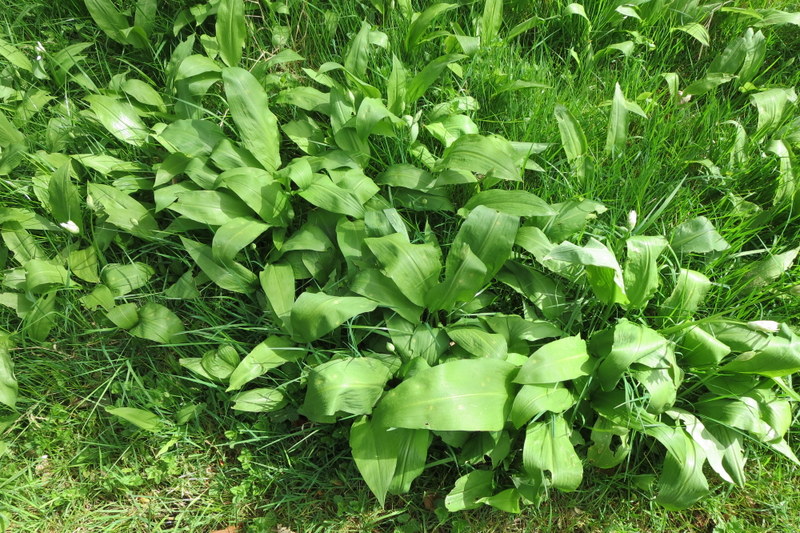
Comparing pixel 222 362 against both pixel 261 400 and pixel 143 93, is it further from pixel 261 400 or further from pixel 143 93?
pixel 143 93

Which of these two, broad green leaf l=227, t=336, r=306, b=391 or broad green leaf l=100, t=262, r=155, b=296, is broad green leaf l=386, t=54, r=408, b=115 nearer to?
broad green leaf l=227, t=336, r=306, b=391

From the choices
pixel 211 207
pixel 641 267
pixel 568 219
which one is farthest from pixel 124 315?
pixel 641 267

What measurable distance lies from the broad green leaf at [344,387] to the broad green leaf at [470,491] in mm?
456

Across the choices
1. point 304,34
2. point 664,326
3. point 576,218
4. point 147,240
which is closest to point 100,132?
point 147,240

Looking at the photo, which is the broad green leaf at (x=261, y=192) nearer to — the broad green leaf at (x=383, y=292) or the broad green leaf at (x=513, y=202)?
the broad green leaf at (x=383, y=292)

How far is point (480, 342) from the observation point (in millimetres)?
2227

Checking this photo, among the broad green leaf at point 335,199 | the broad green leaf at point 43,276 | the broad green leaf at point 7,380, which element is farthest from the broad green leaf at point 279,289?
the broad green leaf at point 7,380

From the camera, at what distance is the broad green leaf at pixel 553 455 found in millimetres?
2061

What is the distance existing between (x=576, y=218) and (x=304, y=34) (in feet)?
6.34

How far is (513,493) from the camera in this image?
2.17 m

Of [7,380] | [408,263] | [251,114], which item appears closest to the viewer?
[408,263]

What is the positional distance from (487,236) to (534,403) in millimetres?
672

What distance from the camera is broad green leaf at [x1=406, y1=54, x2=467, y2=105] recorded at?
9.05ft

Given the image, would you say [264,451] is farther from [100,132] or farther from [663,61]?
[663,61]
